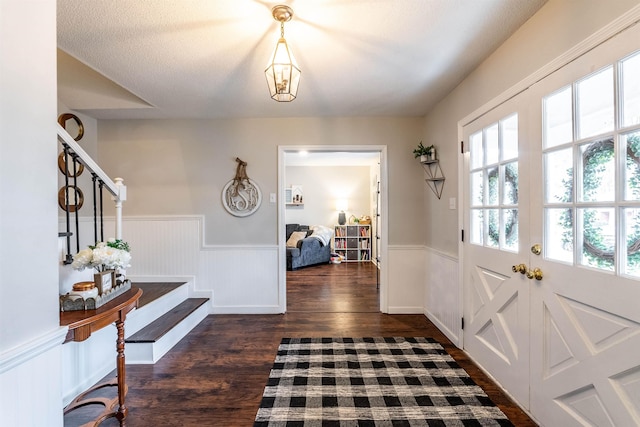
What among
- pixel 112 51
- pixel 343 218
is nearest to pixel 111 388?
pixel 112 51

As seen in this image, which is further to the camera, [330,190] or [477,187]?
[330,190]

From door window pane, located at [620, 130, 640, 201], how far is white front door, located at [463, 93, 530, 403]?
52 centimetres

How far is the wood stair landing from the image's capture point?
2311 millimetres

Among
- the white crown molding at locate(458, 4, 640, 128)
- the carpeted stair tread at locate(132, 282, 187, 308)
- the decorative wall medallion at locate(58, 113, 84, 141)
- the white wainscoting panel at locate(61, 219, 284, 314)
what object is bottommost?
the carpeted stair tread at locate(132, 282, 187, 308)

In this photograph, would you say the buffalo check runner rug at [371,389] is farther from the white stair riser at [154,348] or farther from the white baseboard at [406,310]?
the white stair riser at [154,348]

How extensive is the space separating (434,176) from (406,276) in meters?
1.23

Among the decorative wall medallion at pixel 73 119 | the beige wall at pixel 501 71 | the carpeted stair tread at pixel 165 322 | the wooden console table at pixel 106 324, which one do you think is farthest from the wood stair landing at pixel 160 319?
the beige wall at pixel 501 71

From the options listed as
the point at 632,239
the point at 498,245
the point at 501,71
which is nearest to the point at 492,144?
the point at 501,71

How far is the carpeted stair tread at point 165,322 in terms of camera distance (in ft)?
7.74

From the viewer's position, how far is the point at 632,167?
44.9 inches

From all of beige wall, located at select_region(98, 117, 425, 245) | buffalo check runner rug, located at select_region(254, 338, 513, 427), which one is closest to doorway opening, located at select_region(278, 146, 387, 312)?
beige wall, located at select_region(98, 117, 425, 245)

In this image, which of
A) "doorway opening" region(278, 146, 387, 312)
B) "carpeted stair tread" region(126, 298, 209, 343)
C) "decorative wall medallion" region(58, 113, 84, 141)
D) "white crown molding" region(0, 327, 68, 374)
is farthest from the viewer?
"doorway opening" region(278, 146, 387, 312)

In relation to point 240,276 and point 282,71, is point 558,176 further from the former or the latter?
point 240,276

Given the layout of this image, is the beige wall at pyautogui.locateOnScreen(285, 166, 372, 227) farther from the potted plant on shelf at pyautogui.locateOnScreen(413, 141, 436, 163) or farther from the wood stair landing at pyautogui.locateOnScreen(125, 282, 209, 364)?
the wood stair landing at pyautogui.locateOnScreen(125, 282, 209, 364)
